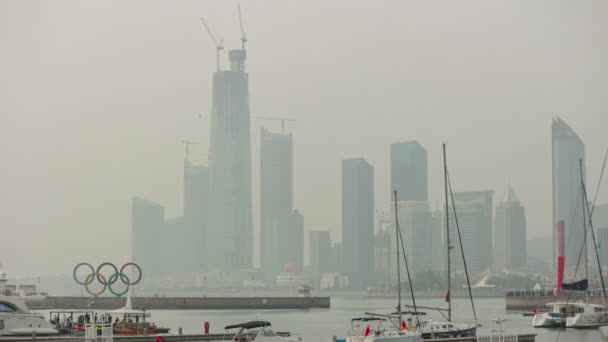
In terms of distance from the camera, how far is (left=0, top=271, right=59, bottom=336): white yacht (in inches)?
2071

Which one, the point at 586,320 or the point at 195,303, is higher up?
the point at 586,320

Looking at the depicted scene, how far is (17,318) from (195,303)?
106169mm

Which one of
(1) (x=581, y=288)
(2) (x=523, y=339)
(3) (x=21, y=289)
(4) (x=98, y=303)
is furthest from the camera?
(4) (x=98, y=303)

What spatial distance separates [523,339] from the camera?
54.6 m

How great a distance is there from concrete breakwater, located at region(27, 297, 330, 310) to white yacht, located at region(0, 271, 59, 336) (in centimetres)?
9254

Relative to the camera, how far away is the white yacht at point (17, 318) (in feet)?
173

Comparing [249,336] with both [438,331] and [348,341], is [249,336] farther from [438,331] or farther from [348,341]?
[438,331]

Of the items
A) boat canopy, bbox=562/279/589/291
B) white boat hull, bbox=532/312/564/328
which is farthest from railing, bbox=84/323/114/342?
boat canopy, bbox=562/279/589/291

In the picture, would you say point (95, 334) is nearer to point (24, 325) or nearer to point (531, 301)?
point (24, 325)

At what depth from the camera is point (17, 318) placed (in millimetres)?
53031

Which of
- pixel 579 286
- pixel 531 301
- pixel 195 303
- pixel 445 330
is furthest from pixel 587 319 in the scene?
pixel 195 303

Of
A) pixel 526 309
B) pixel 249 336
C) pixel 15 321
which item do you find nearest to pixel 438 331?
pixel 249 336

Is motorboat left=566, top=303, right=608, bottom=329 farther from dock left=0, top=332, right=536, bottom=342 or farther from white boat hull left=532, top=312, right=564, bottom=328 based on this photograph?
dock left=0, top=332, right=536, bottom=342

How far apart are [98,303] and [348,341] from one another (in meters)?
102
